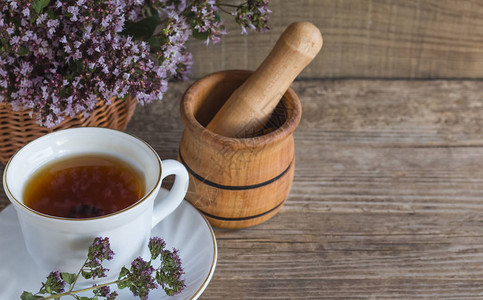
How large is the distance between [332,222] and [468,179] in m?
0.29

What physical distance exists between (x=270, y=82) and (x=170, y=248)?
0.93 ft

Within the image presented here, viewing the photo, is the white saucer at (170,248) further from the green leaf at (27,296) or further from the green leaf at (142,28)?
the green leaf at (142,28)

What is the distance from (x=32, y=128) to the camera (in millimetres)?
799

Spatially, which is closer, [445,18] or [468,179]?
[468,179]

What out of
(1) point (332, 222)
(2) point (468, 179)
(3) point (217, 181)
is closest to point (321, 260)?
(1) point (332, 222)

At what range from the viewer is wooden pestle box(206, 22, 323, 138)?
76 centimetres

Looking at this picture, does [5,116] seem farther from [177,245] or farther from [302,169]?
[302,169]

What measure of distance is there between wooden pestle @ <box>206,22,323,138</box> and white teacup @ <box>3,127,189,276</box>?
14 centimetres

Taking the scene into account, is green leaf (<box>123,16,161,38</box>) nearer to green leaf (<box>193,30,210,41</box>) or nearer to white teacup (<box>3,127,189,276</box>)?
green leaf (<box>193,30,210,41</box>)

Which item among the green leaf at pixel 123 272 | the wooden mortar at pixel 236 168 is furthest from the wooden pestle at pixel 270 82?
the green leaf at pixel 123 272

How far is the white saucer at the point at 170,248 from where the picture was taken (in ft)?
2.15

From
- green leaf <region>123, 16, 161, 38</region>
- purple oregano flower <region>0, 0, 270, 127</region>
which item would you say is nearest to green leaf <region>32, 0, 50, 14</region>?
purple oregano flower <region>0, 0, 270, 127</region>

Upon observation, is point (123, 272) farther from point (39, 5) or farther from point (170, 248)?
point (39, 5)

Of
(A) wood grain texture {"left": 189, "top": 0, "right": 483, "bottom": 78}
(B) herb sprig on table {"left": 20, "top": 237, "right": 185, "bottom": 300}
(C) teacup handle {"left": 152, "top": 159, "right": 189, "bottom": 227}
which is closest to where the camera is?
(B) herb sprig on table {"left": 20, "top": 237, "right": 185, "bottom": 300}
